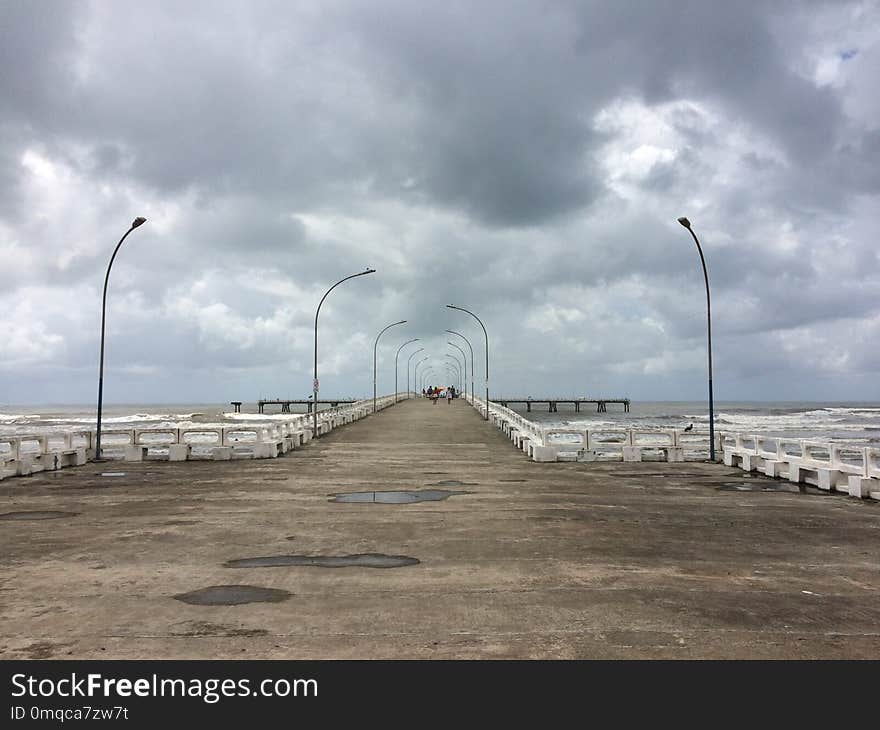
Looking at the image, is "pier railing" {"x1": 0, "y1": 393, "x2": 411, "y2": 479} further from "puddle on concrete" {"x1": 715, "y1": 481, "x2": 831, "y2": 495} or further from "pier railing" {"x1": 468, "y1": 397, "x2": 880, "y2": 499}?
"puddle on concrete" {"x1": 715, "y1": 481, "x2": 831, "y2": 495}

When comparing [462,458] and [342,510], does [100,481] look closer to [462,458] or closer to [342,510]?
[342,510]

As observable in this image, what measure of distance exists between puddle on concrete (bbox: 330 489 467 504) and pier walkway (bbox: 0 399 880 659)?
0.48 metres

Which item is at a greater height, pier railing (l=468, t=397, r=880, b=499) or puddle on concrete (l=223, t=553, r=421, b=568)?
pier railing (l=468, t=397, r=880, b=499)

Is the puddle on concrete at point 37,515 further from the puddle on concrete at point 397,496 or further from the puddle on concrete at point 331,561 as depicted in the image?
the puddle on concrete at point 331,561

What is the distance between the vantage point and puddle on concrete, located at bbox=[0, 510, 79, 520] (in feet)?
38.3

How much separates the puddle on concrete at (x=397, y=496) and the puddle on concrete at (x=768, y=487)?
6640mm

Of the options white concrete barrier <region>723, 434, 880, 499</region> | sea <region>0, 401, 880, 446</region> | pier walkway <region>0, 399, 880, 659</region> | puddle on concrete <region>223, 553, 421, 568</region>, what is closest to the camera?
pier walkway <region>0, 399, 880, 659</region>

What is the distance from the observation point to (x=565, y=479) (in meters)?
17.2

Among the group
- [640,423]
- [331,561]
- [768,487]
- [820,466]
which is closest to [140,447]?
[331,561]

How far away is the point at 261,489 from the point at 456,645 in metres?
10.8

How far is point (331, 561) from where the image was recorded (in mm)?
8453

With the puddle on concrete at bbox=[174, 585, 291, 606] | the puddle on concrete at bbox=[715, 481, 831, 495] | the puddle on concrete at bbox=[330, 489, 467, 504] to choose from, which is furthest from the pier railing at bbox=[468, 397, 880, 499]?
the puddle on concrete at bbox=[174, 585, 291, 606]

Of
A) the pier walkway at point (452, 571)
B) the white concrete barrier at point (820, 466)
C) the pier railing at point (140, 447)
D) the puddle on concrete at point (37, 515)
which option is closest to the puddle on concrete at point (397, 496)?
the pier walkway at point (452, 571)

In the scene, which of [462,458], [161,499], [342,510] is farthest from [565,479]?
[161,499]
